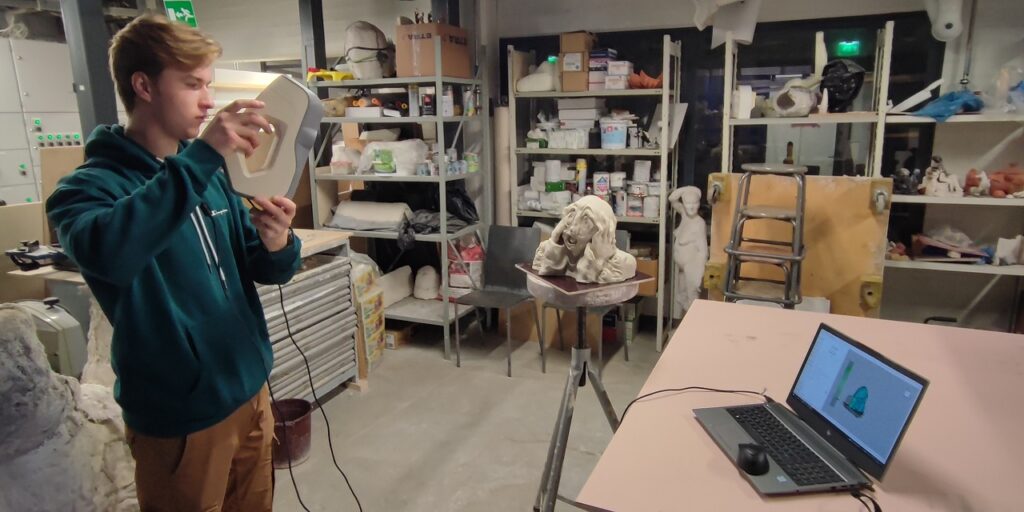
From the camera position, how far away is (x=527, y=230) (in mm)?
3975

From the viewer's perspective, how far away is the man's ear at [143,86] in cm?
123

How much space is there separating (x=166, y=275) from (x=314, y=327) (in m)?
1.87

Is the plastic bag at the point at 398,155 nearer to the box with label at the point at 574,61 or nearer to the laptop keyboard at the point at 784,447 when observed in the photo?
the box with label at the point at 574,61

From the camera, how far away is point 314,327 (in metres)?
3.09

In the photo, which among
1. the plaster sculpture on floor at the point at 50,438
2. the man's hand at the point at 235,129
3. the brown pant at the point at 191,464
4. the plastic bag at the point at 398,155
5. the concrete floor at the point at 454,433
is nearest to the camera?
the man's hand at the point at 235,129

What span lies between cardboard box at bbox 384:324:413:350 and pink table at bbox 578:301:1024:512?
239 cm

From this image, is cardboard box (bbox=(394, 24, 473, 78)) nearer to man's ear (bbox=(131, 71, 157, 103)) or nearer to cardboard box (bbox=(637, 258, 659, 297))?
cardboard box (bbox=(637, 258, 659, 297))

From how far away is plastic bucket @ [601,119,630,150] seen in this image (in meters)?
3.86

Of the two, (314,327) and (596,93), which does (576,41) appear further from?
(314,327)

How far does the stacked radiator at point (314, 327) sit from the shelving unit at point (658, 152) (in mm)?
1425

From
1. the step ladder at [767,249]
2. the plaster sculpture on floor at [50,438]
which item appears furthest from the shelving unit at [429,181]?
the plaster sculpture on floor at [50,438]

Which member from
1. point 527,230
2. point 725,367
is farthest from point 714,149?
point 725,367

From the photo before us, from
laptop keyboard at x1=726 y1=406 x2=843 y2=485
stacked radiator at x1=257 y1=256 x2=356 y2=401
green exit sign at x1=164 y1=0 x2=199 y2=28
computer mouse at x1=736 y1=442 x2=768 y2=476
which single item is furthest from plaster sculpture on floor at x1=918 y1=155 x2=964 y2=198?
green exit sign at x1=164 y1=0 x2=199 y2=28

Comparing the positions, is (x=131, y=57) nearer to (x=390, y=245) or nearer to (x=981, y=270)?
(x=390, y=245)
